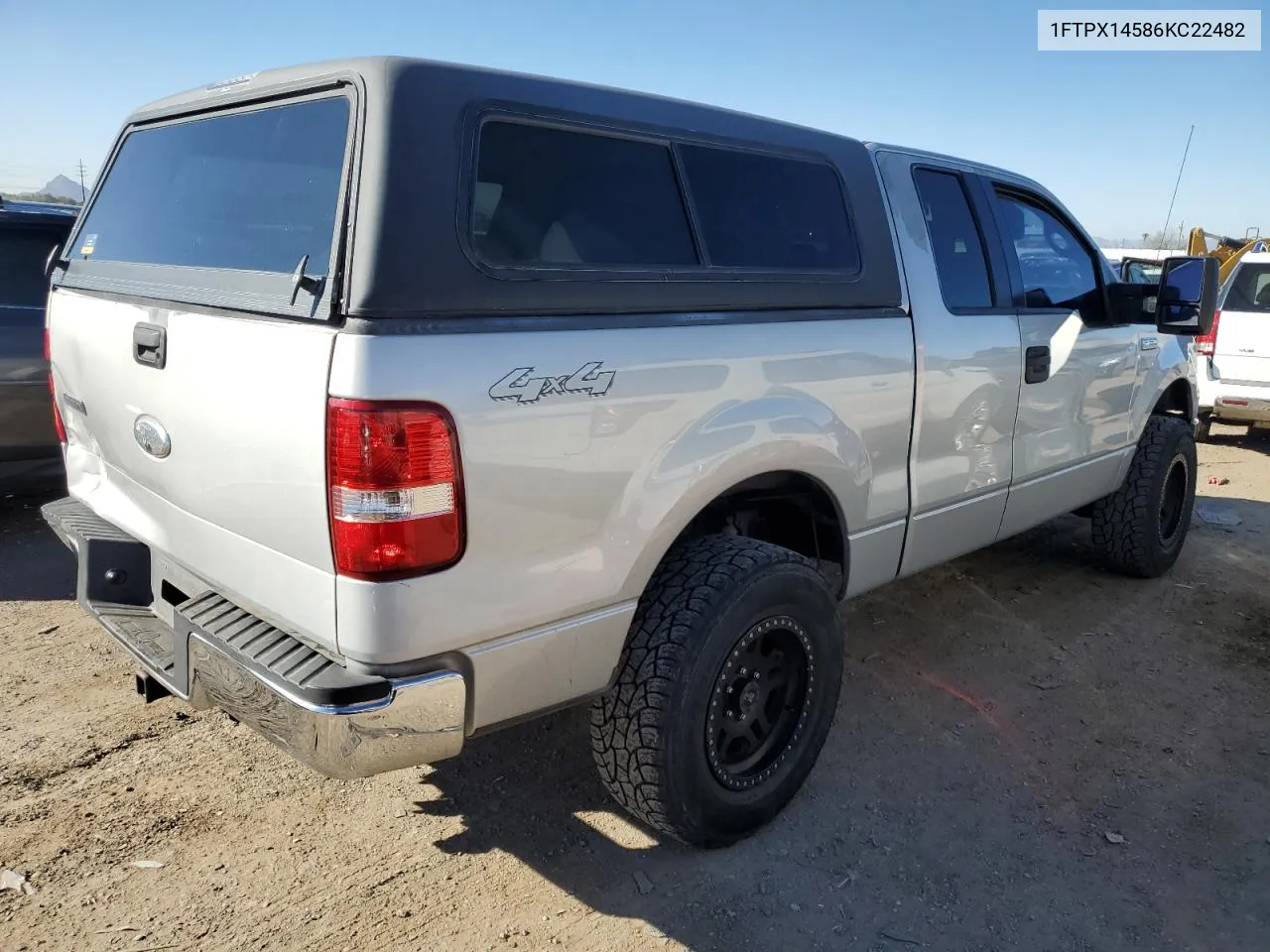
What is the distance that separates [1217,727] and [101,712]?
402cm

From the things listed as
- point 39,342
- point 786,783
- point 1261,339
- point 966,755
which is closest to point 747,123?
point 786,783

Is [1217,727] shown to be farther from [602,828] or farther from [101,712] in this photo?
[101,712]

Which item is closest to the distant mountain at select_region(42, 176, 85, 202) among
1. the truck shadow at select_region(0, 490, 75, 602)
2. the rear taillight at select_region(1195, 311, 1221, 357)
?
the truck shadow at select_region(0, 490, 75, 602)

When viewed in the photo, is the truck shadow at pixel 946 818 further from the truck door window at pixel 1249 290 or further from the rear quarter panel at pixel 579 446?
the truck door window at pixel 1249 290

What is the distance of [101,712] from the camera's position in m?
3.28

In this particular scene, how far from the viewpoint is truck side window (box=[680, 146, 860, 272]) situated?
2.62 metres

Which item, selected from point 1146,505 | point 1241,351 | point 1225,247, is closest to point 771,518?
point 1146,505

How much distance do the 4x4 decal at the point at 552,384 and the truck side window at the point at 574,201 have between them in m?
0.28

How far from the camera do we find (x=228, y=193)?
8.17 ft

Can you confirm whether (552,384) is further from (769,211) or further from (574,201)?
(769,211)

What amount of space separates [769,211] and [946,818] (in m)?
1.92

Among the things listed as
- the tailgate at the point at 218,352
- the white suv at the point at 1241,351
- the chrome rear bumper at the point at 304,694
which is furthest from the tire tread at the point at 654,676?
the white suv at the point at 1241,351

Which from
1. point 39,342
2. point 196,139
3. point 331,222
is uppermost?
point 196,139

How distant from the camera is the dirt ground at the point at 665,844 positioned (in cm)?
241
